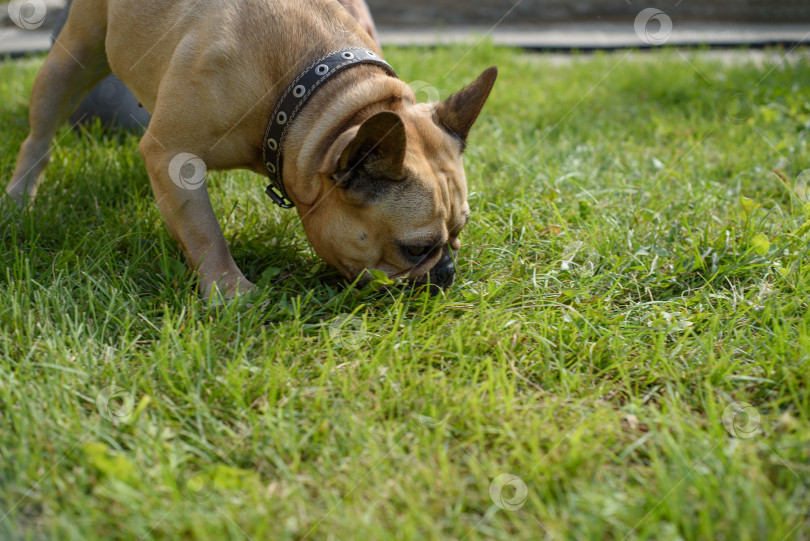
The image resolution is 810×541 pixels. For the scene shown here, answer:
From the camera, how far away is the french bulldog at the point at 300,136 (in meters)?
2.75

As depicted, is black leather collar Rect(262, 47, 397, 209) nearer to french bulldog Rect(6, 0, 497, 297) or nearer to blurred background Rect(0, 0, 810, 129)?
french bulldog Rect(6, 0, 497, 297)

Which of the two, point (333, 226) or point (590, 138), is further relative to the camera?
point (590, 138)

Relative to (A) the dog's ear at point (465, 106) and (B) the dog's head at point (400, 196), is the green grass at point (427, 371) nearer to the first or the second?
(B) the dog's head at point (400, 196)

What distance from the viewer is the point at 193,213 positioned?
295cm

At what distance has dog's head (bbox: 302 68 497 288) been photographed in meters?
2.65

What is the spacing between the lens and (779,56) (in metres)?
7.40

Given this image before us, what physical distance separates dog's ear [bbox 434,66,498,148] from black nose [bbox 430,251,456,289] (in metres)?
0.65

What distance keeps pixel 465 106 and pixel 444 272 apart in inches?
32.2

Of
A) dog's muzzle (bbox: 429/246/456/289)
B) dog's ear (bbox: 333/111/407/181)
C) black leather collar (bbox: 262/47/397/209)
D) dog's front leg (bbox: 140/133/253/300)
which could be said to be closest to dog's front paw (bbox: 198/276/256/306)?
dog's front leg (bbox: 140/133/253/300)

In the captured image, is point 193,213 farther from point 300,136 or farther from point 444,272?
point 444,272

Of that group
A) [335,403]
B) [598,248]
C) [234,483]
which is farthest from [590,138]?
[234,483]

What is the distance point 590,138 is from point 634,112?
0.91m

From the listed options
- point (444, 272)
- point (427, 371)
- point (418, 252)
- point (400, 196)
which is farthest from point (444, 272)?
point (427, 371)

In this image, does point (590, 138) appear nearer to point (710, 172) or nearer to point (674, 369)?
point (710, 172)
